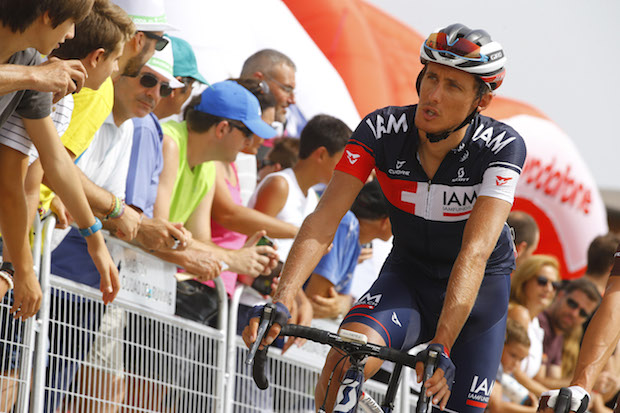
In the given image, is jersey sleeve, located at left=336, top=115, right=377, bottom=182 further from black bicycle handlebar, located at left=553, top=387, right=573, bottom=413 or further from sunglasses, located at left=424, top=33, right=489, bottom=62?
black bicycle handlebar, located at left=553, top=387, right=573, bottom=413

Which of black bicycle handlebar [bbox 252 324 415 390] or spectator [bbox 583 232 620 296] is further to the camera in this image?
spectator [bbox 583 232 620 296]

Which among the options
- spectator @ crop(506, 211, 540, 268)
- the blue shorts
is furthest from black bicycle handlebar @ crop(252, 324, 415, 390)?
spectator @ crop(506, 211, 540, 268)

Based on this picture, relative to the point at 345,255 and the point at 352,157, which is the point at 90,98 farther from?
the point at 345,255

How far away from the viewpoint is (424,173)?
3.96 metres

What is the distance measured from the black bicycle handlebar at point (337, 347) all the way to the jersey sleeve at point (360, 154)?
3.17ft

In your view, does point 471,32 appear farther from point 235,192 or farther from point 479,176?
point 235,192

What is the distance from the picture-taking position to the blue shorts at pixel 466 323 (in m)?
4.00

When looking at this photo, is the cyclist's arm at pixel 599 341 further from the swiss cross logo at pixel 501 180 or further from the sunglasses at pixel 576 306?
the sunglasses at pixel 576 306

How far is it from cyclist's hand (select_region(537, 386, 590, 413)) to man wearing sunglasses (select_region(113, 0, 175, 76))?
9.56 feet

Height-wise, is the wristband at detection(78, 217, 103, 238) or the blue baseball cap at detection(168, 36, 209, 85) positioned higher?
the blue baseball cap at detection(168, 36, 209, 85)

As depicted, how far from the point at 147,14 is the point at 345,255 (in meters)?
2.22

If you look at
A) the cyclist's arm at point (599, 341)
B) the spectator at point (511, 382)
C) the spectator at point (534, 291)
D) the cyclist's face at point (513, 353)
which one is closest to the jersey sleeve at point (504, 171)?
the cyclist's arm at point (599, 341)

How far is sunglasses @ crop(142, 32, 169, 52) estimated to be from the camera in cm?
511

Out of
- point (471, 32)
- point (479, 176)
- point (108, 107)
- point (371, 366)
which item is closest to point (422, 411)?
point (371, 366)
